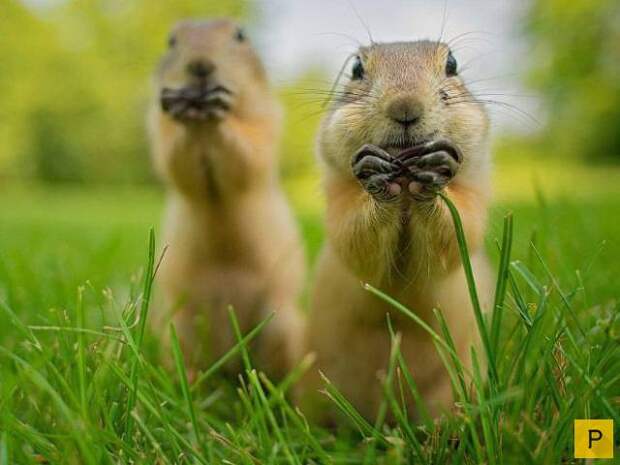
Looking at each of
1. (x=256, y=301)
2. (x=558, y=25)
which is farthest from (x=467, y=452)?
(x=558, y=25)

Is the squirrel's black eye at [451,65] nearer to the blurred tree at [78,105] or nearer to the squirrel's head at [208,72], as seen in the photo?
the squirrel's head at [208,72]

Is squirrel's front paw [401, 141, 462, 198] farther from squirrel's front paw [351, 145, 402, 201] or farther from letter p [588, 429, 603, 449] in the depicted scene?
letter p [588, 429, 603, 449]

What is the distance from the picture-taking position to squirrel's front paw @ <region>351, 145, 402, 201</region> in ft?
6.81

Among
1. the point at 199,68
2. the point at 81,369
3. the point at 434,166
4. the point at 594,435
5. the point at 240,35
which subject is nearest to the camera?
the point at 594,435

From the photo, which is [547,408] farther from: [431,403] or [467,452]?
[431,403]

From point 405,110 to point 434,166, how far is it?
0.23 metres

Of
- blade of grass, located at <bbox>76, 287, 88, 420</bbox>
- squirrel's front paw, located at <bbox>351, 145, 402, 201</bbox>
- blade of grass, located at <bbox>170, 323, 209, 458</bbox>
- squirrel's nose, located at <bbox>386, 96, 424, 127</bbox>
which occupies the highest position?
squirrel's nose, located at <bbox>386, 96, 424, 127</bbox>

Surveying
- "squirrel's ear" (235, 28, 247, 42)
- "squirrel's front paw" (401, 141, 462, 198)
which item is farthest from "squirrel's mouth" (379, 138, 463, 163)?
"squirrel's ear" (235, 28, 247, 42)

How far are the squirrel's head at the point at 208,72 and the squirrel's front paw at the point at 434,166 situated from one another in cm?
155

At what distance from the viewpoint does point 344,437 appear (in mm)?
2334

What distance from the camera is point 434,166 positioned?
2.03m

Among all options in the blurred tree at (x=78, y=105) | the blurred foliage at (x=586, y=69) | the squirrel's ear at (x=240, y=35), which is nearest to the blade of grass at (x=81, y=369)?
the squirrel's ear at (x=240, y=35)

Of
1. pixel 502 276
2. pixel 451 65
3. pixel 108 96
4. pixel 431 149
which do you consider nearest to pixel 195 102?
pixel 451 65

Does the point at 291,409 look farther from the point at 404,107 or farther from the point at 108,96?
the point at 108,96
